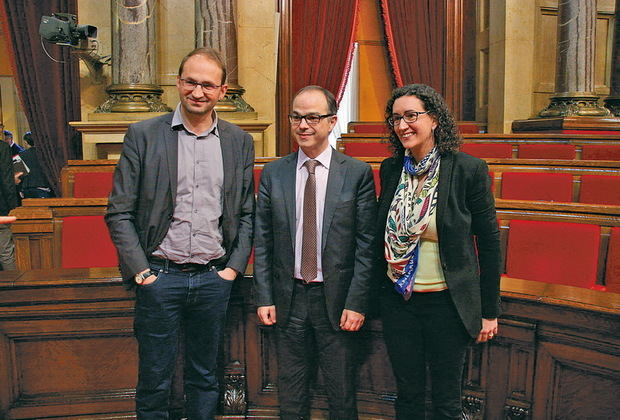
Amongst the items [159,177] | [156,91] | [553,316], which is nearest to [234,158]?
[159,177]

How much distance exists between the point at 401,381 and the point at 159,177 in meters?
0.84

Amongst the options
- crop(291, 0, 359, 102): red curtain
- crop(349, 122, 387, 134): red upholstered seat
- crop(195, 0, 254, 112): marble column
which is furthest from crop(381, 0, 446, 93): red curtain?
crop(195, 0, 254, 112): marble column

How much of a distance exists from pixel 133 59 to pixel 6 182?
4.07 feet

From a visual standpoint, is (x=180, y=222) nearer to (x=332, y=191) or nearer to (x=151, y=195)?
(x=151, y=195)

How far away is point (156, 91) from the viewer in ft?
13.7

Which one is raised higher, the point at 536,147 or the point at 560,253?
the point at 536,147

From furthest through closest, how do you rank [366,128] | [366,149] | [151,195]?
[366,128] → [366,149] → [151,195]

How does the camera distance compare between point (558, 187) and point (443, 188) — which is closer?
point (443, 188)

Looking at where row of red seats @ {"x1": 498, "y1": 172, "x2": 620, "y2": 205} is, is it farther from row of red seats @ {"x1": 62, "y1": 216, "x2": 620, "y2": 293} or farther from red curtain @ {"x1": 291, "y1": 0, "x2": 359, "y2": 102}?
red curtain @ {"x1": 291, "y1": 0, "x2": 359, "y2": 102}

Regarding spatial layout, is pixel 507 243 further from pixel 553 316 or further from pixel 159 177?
pixel 159 177

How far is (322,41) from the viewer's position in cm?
621

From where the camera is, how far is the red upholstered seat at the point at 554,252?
2180 millimetres

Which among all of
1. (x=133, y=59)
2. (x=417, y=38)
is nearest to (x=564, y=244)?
(x=133, y=59)

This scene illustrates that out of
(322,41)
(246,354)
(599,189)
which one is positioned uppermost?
(322,41)
